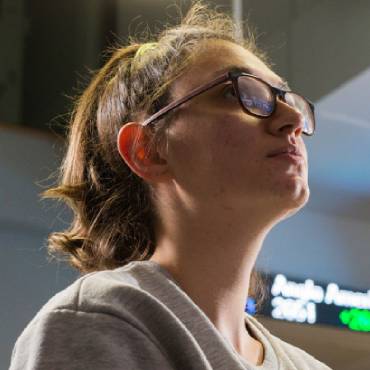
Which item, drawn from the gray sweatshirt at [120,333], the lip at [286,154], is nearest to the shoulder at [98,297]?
the gray sweatshirt at [120,333]

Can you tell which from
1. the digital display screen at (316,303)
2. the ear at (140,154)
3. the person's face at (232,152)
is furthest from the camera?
the digital display screen at (316,303)

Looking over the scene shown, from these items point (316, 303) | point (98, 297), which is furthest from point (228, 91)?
point (316, 303)

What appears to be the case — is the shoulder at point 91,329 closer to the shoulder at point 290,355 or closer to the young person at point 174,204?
the young person at point 174,204

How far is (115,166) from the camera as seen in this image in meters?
1.13

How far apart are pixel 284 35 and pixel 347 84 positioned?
12.1 inches

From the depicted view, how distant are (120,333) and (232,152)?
29 centimetres

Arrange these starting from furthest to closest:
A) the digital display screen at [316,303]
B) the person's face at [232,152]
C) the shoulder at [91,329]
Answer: the digital display screen at [316,303]
the person's face at [232,152]
the shoulder at [91,329]

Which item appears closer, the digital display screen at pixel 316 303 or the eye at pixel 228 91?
the eye at pixel 228 91

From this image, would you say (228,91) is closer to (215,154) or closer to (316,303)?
(215,154)

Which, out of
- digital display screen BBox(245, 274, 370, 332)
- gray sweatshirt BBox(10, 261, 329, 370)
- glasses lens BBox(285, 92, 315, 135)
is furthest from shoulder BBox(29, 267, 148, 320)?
digital display screen BBox(245, 274, 370, 332)

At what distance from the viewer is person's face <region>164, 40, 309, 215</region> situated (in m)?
0.97

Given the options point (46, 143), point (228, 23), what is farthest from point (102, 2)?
point (228, 23)

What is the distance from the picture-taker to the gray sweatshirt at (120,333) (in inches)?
30.8

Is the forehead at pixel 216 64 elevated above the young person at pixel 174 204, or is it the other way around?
the forehead at pixel 216 64
